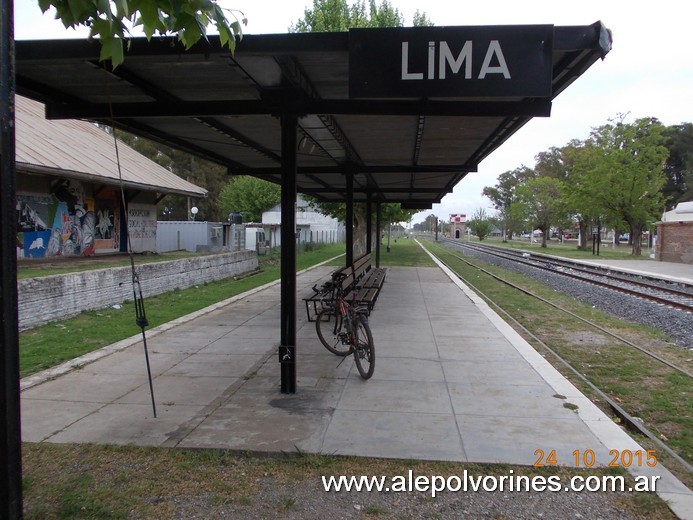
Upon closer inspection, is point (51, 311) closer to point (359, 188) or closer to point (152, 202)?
point (359, 188)

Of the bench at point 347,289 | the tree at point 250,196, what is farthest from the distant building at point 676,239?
the tree at point 250,196

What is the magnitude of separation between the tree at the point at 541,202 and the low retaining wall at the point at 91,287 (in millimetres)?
→ 49828

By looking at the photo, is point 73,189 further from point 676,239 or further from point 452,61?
point 676,239

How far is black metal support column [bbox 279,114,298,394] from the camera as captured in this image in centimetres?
589

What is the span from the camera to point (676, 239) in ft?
108

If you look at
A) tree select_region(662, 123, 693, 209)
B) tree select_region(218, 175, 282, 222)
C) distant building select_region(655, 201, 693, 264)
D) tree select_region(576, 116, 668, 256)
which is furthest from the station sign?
tree select_region(662, 123, 693, 209)

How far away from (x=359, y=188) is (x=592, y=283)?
31.6ft

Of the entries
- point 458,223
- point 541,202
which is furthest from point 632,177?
point 458,223

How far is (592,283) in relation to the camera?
65.8ft

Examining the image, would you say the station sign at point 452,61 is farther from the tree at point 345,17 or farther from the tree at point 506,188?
the tree at point 506,188

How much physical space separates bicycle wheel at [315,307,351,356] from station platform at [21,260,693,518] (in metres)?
0.17

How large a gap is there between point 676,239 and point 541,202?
27.5 m

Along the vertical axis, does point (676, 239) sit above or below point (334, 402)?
above

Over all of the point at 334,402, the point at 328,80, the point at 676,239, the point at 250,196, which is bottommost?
the point at 334,402
